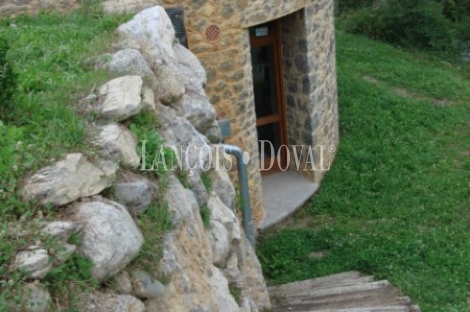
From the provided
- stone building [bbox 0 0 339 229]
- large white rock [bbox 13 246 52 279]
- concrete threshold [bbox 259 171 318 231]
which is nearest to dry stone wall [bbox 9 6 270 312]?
large white rock [bbox 13 246 52 279]

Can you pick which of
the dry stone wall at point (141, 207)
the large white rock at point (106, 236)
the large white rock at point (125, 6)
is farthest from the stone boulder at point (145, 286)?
the large white rock at point (125, 6)

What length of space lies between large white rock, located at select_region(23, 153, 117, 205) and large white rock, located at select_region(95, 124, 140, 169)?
0.15 meters

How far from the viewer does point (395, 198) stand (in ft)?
30.3

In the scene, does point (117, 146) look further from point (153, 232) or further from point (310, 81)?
point (310, 81)

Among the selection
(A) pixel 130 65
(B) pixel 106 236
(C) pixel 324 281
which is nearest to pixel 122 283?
(B) pixel 106 236

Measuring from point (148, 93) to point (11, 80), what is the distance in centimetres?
87

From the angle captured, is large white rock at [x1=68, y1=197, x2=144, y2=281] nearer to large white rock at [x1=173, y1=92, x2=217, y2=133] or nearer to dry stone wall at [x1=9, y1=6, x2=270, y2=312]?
dry stone wall at [x1=9, y1=6, x2=270, y2=312]

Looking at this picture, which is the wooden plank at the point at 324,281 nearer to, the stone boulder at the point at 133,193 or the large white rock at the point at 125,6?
the large white rock at the point at 125,6

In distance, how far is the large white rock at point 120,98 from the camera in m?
4.20

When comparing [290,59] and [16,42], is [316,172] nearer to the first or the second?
[290,59]

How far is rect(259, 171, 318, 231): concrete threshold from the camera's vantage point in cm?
909

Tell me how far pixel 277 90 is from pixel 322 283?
3705mm

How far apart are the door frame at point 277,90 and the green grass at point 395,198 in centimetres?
80

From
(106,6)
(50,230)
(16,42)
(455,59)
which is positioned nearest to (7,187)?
(50,230)
